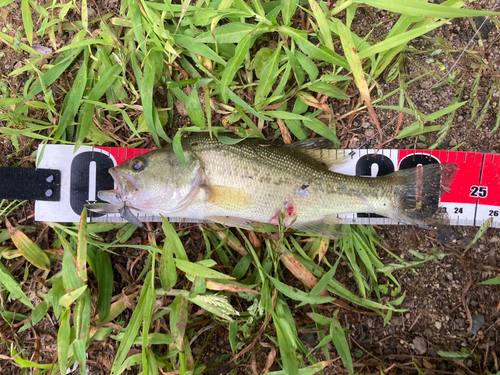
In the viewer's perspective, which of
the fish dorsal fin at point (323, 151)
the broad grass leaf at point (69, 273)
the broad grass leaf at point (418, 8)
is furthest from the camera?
the fish dorsal fin at point (323, 151)

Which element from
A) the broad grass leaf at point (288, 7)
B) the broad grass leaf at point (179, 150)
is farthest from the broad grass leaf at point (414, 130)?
the broad grass leaf at point (179, 150)

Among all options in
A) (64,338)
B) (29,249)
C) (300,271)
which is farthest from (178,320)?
(29,249)

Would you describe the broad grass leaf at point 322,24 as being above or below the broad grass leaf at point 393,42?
above

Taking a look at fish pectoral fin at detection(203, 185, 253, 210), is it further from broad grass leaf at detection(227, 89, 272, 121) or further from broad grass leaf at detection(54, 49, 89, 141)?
broad grass leaf at detection(54, 49, 89, 141)

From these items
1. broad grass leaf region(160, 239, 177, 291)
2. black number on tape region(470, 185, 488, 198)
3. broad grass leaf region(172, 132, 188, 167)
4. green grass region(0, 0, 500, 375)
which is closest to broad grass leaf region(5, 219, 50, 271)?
green grass region(0, 0, 500, 375)

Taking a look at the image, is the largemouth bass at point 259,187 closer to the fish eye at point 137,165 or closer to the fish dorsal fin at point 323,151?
the fish eye at point 137,165

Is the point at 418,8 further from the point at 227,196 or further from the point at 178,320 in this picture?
the point at 178,320
